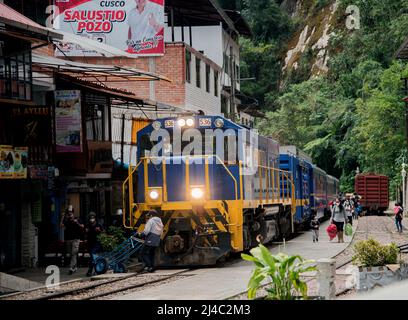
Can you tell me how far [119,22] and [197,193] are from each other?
16.7m

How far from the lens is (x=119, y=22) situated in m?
37.2

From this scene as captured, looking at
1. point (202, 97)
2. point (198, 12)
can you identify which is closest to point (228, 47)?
point (198, 12)

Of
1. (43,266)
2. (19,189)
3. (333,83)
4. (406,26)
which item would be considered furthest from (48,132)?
(333,83)

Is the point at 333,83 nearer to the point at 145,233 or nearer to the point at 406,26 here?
the point at 406,26

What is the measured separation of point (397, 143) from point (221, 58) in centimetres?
1218

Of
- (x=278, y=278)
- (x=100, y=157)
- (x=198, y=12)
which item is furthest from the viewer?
(x=198, y=12)

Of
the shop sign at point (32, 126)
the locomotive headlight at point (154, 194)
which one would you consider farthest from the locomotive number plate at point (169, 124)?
the shop sign at point (32, 126)

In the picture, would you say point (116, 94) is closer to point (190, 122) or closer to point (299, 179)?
point (190, 122)

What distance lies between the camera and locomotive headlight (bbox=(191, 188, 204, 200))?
22.1m

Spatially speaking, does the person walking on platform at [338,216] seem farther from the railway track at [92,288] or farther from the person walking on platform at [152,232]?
the railway track at [92,288]

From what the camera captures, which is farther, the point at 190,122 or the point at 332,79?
the point at 332,79

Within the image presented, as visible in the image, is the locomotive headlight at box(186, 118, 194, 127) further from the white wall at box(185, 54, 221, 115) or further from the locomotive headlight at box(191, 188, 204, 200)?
the white wall at box(185, 54, 221, 115)

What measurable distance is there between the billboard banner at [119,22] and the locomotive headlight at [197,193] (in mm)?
15114

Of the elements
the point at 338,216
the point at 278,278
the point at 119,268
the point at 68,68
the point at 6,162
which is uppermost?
the point at 68,68
